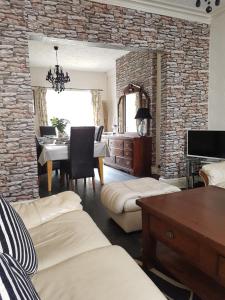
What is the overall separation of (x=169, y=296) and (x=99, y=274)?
31.1 inches

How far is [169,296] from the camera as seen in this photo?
152cm

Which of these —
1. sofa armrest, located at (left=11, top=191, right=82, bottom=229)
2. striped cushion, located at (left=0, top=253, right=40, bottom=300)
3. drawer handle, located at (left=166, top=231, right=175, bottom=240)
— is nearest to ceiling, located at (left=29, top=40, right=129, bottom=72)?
sofa armrest, located at (left=11, top=191, right=82, bottom=229)

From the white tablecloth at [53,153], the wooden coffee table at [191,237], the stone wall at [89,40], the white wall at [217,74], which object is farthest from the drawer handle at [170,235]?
the white wall at [217,74]

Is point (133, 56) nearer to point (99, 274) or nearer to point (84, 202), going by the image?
point (84, 202)

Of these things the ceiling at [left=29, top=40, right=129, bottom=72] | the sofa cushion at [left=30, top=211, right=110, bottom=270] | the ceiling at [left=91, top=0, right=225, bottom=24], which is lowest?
the sofa cushion at [left=30, top=211, right=110, bottom=270]

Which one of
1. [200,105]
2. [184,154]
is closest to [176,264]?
[184,154]

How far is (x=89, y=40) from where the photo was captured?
10.1 ft

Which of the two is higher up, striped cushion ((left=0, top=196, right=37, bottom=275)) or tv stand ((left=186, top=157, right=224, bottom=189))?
striped cushion ((left=0, top=196, right=37, bottom=275))

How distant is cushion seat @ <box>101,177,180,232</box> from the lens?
7.62ft

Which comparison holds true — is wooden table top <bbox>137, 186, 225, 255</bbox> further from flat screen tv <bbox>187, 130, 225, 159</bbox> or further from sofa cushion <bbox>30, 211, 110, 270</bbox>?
flat screen tv <bbox>187, 130, 225, 159</bbox>

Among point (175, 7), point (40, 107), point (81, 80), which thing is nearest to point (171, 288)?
point (175, 7)

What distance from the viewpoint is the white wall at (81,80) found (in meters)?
6.44

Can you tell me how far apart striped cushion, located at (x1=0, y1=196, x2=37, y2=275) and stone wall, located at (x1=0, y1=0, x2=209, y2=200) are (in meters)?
1.81

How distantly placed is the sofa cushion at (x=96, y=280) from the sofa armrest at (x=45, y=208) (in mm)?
582
